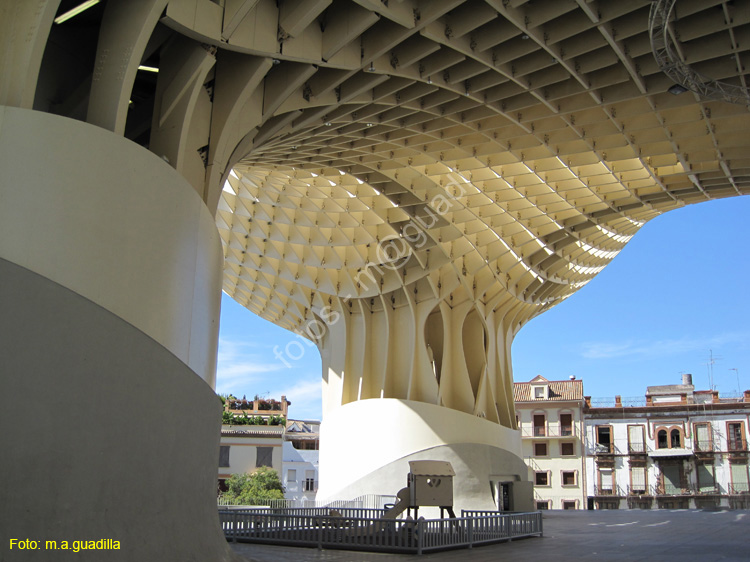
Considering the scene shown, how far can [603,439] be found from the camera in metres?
65.9

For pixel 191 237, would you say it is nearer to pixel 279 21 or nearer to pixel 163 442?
pixel 163 442

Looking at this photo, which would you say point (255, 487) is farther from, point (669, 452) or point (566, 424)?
point (669, 452)

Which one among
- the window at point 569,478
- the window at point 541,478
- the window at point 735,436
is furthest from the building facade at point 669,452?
the window at point 541,478

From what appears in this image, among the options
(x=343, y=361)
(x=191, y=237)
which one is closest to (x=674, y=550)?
(x=191, y=237)

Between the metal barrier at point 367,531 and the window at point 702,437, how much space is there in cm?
4766

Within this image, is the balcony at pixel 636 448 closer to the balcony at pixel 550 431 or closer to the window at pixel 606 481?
the window at pixel 606 481

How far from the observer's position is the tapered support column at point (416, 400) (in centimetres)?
3547

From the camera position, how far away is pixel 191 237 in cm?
1266

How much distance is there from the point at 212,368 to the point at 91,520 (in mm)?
4611

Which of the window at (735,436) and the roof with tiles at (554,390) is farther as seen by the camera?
the roof with tiles at (554,390)

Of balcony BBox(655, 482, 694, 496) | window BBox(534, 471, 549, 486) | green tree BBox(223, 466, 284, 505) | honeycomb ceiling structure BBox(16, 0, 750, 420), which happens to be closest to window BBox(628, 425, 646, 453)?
balcony BBox(655, 482, 694, 496)

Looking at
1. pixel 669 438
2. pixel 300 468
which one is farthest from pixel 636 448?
pixel 300 468

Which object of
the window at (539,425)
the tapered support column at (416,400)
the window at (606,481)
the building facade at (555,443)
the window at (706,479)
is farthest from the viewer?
the window at (539,425)

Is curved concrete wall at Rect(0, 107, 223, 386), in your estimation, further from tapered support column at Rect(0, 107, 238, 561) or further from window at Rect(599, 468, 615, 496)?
window at Rect(599, 468, 615, 496)
